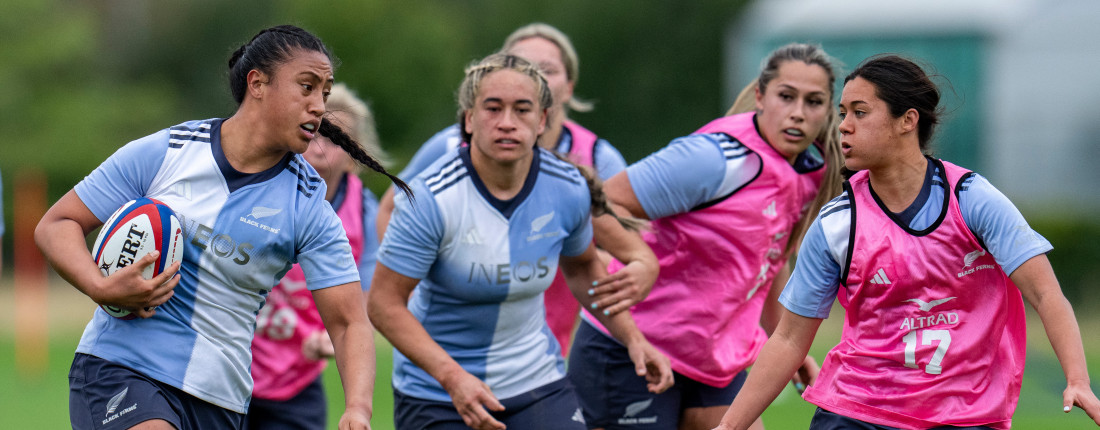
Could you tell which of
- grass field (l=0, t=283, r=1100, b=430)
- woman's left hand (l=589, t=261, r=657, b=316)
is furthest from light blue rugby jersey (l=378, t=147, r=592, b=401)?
grass field (l=0, t=283, r=1100, b=430)

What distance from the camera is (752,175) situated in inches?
200

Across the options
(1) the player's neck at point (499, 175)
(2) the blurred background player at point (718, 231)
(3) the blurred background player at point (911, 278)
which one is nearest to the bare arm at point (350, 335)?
(1) the player's neck at point (499, 175)

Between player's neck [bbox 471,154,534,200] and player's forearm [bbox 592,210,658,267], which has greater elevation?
player's neck [bbox 471,154,534,200]

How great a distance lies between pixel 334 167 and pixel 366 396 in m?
2.10

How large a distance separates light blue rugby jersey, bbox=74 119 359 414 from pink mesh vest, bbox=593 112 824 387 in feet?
5.76

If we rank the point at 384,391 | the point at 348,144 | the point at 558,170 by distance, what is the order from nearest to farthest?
the point at 348,144, the point at 558,170, the point at 384,391

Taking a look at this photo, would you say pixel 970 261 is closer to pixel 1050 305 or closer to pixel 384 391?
pixel 1050 305

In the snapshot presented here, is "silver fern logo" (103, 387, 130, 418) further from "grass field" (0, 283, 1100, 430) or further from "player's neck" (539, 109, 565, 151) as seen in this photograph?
"grass field" (0, 283, 1100, 430)

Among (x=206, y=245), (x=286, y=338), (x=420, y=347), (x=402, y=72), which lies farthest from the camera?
(x=402, y=72)

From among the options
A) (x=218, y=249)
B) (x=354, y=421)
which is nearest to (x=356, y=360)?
(x=354, y=421)

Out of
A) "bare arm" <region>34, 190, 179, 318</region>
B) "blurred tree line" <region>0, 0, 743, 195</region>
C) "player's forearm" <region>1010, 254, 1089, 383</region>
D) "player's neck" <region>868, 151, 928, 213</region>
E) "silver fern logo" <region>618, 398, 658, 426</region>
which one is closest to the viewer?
"bare arm" <region>34, 190, 179, 318</region>

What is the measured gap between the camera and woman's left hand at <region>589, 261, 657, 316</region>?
188 inches

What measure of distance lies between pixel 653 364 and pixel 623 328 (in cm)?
18

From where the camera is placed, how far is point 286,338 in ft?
18.9
